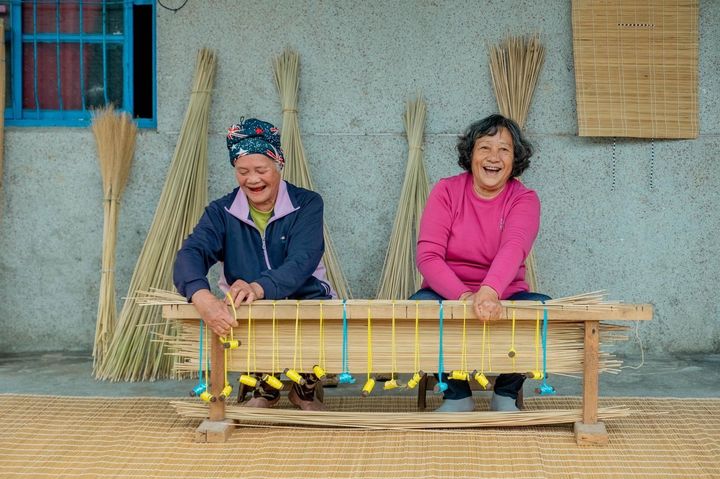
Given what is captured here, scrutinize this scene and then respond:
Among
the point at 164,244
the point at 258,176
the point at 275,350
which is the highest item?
the point at 258,176

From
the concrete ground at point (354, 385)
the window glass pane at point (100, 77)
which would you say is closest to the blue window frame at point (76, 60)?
the window glass pane at point (100, 77)

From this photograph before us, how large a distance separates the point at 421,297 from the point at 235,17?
6.28 feet

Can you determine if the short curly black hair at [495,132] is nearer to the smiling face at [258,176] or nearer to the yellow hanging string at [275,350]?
the smiling face at [258,176]

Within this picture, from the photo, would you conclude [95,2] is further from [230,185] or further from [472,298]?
[472,298]

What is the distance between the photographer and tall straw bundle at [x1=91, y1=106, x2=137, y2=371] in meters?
4.17

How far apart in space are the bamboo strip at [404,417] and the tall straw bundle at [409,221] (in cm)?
115

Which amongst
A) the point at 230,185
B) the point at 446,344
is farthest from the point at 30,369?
the point at 446,344

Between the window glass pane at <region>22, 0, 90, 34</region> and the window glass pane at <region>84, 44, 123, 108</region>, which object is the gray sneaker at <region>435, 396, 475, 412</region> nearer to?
the window glass pane at <region>84, 44, 123, 108</region>

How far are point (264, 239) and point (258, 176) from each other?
9.5 inches

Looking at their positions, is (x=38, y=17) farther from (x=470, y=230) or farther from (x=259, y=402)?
(x=470, y=230)

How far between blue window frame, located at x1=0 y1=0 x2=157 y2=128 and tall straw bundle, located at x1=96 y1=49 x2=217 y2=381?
33cm

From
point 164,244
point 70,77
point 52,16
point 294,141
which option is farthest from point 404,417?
point 52,16

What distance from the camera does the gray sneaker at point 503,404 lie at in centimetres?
322

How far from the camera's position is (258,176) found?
3279mm
